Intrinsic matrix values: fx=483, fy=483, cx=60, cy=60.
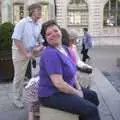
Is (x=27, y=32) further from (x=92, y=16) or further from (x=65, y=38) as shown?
(x=92, y=16)

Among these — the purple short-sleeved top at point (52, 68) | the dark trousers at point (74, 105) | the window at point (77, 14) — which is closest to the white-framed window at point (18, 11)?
the window at point (77, 14)

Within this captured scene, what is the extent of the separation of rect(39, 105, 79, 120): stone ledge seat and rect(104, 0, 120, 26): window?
36.4m

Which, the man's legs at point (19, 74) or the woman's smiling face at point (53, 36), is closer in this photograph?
the woman's smiling face at point (53, 36)

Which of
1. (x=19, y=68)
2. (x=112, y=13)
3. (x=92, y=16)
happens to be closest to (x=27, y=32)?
(x=19, y=68)

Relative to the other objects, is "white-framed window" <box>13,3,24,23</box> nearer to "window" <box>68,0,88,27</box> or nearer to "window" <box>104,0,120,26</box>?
"window" <box>68,0,88,27</box>

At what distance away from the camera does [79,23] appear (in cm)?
4291

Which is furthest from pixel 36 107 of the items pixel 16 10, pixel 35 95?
pixel 16 10

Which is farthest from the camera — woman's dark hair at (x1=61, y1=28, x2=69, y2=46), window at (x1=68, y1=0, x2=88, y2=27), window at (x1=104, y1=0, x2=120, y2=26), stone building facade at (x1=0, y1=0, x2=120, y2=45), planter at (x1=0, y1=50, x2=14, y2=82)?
window at (x1=68, y1=0, x2=88, y2=27)

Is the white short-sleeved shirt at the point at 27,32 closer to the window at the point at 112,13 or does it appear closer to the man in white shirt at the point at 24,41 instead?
the man in white shirt at the point at 24,41

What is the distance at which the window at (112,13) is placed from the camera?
4138 centimetres

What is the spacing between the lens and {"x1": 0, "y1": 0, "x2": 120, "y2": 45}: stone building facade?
136ft

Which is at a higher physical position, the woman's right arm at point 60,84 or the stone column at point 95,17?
the stone column at point 95,17

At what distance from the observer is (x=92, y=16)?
140 ft

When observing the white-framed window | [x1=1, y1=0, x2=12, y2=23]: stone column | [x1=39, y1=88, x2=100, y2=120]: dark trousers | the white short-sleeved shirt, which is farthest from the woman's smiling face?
the white-framed window
